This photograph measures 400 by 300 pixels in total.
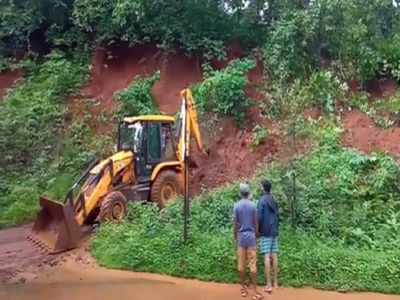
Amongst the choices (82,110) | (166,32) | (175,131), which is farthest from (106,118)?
A: (175,131)

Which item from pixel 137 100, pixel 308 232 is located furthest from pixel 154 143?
pixel 137 100

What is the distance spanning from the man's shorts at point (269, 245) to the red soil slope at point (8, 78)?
14.4m

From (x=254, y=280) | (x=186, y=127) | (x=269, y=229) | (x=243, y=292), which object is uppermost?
(x=186, y=127)

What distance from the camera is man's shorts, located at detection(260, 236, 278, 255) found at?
409 inches

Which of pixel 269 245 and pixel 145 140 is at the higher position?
pixel 145 140

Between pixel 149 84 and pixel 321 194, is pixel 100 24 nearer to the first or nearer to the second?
pixel 149 84

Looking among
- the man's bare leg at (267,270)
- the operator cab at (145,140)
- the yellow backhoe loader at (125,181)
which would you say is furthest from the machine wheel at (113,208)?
the man's bare leg at (267,270)

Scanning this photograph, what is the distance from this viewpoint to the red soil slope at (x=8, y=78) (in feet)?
73.1

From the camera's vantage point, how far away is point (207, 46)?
65.9ft

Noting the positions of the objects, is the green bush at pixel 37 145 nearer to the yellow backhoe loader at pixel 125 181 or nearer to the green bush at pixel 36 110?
the green bush at pixel 36 110

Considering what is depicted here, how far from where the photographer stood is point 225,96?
1775 centimetres

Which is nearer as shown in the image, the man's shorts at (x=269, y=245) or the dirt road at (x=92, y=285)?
the dirt road at (x=92, y=285)

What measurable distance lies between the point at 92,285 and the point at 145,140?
4.47 metres

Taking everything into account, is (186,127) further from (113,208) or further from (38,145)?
(38,145)
